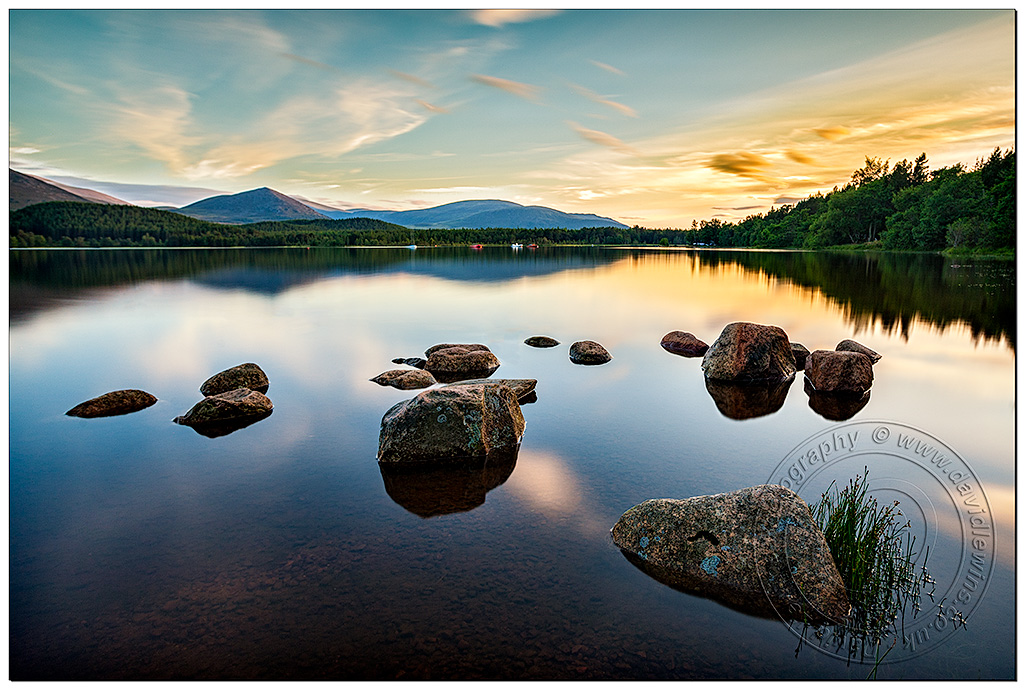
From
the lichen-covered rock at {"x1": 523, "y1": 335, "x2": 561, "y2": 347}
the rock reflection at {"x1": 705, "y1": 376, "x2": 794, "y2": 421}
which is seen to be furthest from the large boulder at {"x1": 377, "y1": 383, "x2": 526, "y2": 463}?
the lichen-covered rock at {"x1": 523, "y1": 335, "x2": 561, "y2": 347}

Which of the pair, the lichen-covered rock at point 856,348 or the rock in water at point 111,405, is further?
the lichen-covered rock at point 856,348

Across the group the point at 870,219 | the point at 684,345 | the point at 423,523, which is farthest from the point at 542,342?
the point at 870,219

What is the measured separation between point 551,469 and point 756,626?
198 inches

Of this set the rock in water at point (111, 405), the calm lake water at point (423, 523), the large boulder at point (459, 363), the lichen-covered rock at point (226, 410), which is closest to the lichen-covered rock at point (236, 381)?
the calm lake water at point (423, 523)

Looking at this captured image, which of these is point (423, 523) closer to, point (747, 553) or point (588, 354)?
point (747, 553)

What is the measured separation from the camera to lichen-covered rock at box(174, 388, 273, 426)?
13562 mm

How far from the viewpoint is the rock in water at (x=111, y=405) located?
14.4 m

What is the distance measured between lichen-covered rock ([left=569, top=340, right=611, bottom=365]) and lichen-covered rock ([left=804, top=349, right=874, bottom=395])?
714cm

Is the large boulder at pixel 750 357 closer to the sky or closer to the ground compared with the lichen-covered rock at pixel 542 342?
→ closer to the sky

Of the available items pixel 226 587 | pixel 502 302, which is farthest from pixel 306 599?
pixel 502 302

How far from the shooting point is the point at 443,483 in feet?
33.9

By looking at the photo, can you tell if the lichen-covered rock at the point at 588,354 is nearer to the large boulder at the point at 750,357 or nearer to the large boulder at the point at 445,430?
the large boulder at the point at 750,357

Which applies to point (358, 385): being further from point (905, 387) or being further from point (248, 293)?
point (248, 293)

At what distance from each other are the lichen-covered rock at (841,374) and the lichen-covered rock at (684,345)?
5720mm
